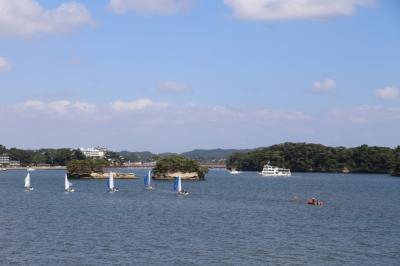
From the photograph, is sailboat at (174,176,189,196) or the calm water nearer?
the calm water

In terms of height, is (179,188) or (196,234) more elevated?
(179,188)

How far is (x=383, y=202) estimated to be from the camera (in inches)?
5364

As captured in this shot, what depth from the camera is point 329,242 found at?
230 ft

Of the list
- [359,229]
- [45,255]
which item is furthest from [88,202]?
[45,255]

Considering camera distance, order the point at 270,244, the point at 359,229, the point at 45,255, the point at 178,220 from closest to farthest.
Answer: the point at 45,255
the point at 270,244
the point at 359,229
the point at 178,220

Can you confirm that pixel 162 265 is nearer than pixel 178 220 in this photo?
Yes

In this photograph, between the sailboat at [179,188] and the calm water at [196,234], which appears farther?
the sailboat at [179,188]

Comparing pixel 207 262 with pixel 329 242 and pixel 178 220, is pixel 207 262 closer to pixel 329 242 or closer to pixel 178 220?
pixel 329 242

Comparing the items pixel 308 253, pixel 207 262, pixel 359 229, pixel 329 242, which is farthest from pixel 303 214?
pixel 207 262

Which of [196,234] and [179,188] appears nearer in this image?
[196,234]

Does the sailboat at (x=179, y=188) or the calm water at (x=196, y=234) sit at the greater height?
the sailboat at (x=179, y=188)

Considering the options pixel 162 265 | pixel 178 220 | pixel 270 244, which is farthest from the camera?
pixel 178 220

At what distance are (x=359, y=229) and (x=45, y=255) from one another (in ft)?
132

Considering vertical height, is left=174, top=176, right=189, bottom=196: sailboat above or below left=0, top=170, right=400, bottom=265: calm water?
above
